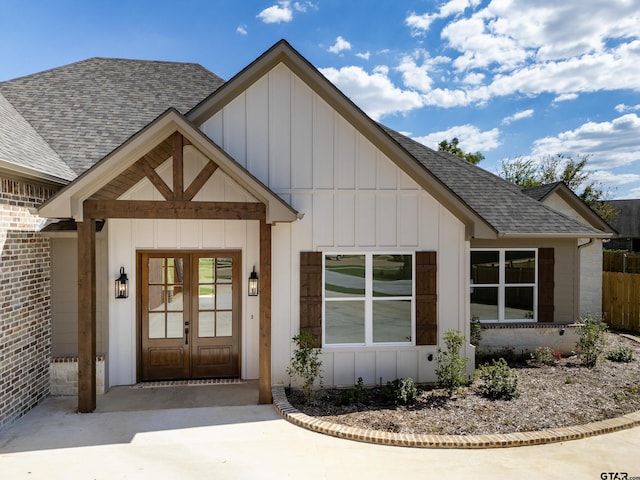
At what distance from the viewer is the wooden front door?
24.8 feet

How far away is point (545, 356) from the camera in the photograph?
8945mm

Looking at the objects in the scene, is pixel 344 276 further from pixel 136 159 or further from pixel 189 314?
pixel 136 159

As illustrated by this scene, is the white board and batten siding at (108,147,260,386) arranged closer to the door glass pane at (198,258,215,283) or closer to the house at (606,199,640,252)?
the door glass pane at (198,258,215,283)

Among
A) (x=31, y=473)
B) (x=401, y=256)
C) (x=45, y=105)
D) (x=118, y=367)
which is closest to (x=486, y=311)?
(x=401, y=256)

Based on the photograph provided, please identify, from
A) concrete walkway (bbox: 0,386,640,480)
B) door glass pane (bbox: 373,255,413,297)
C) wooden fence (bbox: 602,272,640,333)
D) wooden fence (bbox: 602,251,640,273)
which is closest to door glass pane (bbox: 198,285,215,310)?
concrete walkway (bbox: 0,386,640,480)

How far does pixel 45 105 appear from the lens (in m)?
9.78

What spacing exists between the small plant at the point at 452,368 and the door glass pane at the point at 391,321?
2.49 feet

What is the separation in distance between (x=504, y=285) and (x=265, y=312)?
6.30 meters

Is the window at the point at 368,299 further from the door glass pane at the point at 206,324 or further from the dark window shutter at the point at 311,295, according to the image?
the door glass pane at the point at 206,324

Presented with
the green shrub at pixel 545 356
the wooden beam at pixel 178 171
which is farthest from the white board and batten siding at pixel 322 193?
the green shrub at pixel 545 356

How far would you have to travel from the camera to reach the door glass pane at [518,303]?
32.1 feet

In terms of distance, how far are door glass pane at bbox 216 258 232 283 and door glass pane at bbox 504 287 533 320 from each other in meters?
6.67

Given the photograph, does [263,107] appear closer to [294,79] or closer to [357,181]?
[294,79]

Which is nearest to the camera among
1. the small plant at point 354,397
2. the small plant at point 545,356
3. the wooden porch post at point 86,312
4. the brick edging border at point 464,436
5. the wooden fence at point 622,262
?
the brick edging border at point 464,436
